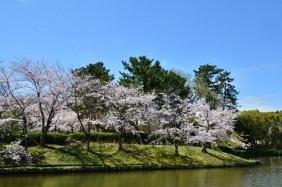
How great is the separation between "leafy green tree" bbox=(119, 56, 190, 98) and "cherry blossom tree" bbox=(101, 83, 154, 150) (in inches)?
235

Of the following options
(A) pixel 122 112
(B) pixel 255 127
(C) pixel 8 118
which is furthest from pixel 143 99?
(B) pixel 255 127

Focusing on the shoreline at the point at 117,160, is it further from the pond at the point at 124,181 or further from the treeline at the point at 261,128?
the treeline at the point at 261,128

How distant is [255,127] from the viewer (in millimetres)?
74062

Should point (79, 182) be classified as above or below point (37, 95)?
below

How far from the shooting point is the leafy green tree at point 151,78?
2176 inches

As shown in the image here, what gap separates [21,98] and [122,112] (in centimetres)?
1020

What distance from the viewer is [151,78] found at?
55375 mm

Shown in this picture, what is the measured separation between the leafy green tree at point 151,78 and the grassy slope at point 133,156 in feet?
31.8

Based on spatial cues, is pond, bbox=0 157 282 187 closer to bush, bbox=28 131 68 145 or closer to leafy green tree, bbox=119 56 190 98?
bush, bbox=28 131 68 145

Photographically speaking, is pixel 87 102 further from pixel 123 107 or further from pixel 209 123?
pixel 209 123

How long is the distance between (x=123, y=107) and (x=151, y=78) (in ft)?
36.7

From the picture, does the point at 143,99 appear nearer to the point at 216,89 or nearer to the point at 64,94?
the point at 64,94

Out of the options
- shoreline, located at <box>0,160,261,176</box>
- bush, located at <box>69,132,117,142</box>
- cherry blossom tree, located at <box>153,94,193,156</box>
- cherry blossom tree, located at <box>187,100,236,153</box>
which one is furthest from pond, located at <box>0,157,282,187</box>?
cherry blossom tree, located at <box>187,100,236,153</box>

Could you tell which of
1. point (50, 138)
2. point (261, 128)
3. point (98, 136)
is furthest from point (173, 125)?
point (261, 128)
